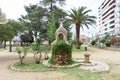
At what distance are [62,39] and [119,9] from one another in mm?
53789

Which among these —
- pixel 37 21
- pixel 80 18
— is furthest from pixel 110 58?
pixel 37 21

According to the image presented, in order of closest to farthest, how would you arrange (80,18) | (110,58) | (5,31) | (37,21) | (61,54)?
(61,54) → (5,31) → (110,58) → (80,18) → (37,21)

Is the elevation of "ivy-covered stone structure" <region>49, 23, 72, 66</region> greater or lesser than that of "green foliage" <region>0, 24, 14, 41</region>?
lesser

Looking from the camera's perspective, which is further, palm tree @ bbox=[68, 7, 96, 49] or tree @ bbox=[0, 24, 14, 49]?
palm tree @ bbox=[68, 7, 96, 49]

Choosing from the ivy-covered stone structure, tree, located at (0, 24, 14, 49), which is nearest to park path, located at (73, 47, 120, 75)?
the ivy-covered stone structure

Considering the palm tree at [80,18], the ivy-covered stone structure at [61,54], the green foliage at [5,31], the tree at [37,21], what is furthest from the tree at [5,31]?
the tree at [37,21]

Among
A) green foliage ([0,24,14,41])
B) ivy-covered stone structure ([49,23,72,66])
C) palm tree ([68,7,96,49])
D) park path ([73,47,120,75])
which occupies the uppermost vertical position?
palm tree ([68,7,96,49])

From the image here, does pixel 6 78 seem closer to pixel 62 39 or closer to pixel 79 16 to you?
pixel 62 39

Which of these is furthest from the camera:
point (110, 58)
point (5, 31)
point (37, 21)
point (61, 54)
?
point (37, 21)

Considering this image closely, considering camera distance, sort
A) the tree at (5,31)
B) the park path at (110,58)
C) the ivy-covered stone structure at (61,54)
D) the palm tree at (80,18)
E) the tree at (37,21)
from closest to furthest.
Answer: the park path at (110,58) < the ivy-covered stone structure at (61,54) < the tree at (5,31) < the palm tree at (80,18) < the tree at (37,21)

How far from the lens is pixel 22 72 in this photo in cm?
1290

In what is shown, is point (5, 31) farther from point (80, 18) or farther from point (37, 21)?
point (37, 21)

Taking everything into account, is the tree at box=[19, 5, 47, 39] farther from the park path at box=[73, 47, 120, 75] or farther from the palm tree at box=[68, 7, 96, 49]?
the park path at box=[73, 47, 120, 75]

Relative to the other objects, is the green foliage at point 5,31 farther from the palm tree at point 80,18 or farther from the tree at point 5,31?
the palm tree at point 80,18
